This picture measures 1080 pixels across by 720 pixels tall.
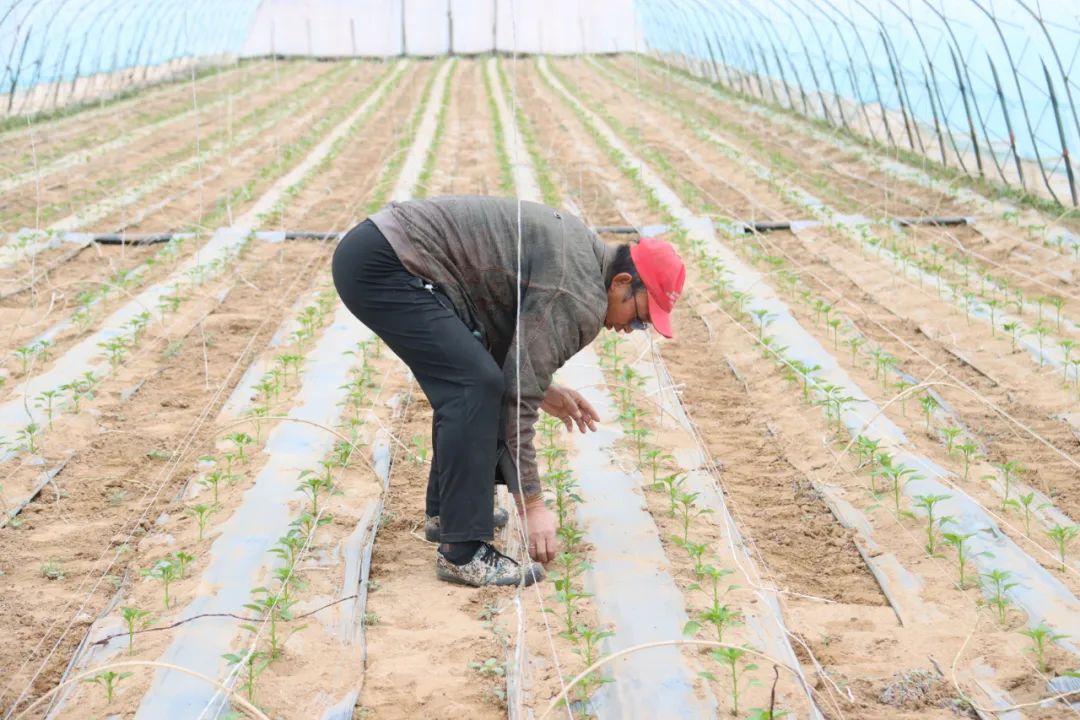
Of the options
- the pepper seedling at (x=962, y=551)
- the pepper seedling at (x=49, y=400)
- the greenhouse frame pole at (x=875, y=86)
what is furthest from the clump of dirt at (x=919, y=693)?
the greenhouse frame pole at (x=875, y=86)

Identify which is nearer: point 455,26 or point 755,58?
point 755,58

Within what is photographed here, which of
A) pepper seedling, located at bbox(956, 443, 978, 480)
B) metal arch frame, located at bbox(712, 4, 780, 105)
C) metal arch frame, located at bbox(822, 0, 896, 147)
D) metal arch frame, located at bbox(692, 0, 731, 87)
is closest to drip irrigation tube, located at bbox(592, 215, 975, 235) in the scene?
metal arch frame, located at bbox(822, 0, 896, 147)

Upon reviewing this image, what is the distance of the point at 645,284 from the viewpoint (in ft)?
9.84

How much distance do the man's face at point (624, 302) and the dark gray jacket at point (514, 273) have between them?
39mm

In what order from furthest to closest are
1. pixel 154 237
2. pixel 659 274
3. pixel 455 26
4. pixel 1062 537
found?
pixel 455 26 < pixel 154 237 < pixel 1062 537 < pixel 659 274

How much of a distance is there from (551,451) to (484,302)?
115 cm

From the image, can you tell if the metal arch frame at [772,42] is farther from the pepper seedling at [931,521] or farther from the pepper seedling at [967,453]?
the pepper seedling at [931,521]

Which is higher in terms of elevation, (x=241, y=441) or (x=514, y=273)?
(x=514, y=273)

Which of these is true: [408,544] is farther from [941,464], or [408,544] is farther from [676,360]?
[676,360]

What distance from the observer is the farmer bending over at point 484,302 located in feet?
9.79

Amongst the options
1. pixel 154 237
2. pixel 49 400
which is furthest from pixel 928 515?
A: pixel 154 237

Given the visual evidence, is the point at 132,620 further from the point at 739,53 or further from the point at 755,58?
the point at 739,53

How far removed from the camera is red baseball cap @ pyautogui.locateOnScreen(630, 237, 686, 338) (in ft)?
9.70

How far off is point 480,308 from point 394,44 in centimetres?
2510
